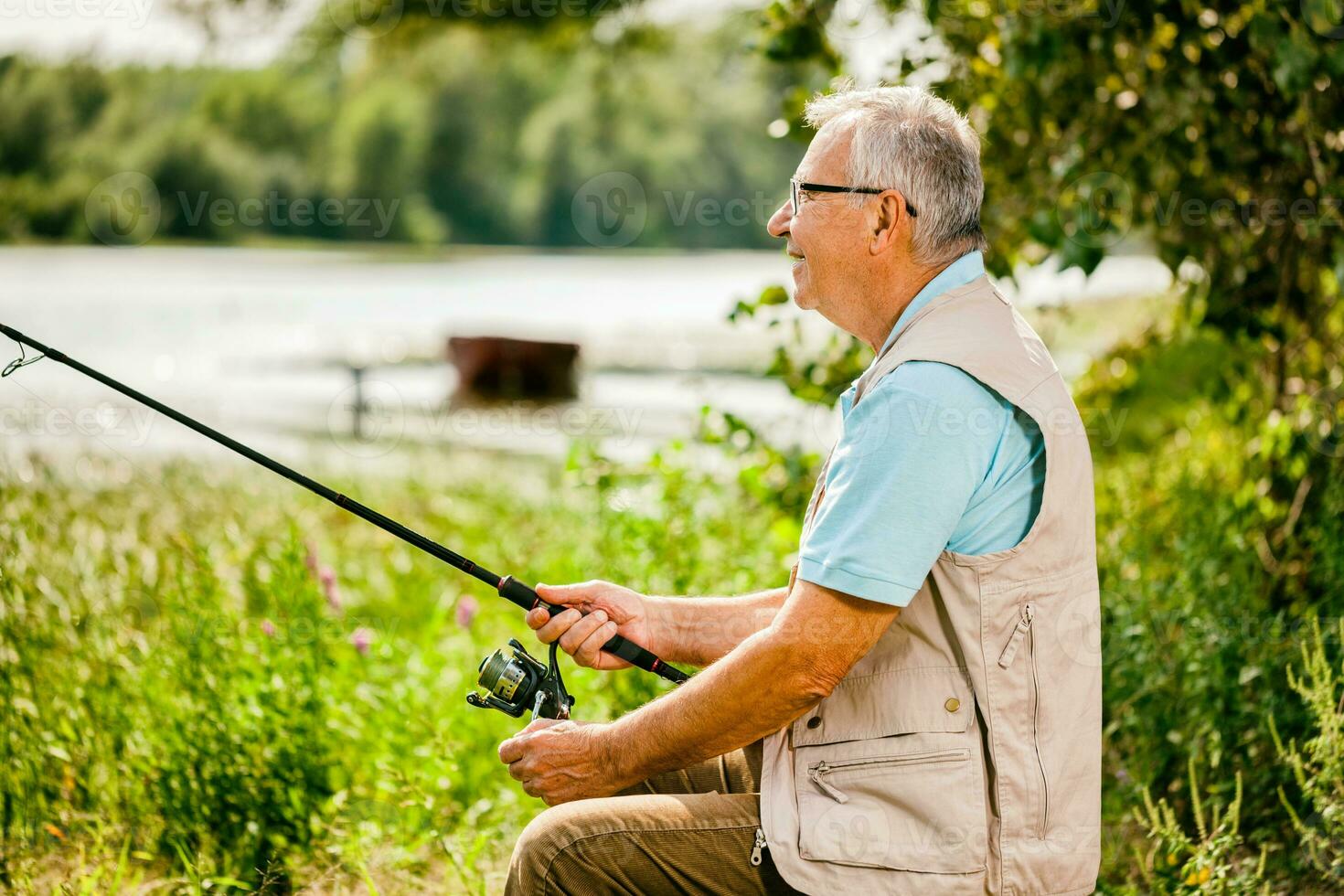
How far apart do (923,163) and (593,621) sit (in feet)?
3.17

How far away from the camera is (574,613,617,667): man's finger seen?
2.25 metres

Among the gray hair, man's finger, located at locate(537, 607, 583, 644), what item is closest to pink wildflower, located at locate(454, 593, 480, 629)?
man's finger, located at locate(537, 607, 583, 644)

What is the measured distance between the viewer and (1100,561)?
3670 mm

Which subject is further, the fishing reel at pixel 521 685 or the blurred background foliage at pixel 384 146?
the blurred background foliage at pixel 384 146

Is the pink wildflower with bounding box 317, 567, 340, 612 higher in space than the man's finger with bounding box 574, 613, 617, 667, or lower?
lower

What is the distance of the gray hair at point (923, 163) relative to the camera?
6.34ft

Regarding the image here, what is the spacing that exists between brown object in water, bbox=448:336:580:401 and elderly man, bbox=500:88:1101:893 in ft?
37.7

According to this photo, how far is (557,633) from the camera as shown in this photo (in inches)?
89.1

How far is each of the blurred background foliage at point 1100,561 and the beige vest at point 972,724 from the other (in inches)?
23.1

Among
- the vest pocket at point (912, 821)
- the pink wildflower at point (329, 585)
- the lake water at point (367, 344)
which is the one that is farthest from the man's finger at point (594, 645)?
the lake water at point (367, 344)

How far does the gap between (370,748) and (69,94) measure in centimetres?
5398

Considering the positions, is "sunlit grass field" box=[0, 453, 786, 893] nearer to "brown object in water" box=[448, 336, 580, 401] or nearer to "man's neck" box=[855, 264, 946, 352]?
"man's neck" box=[855, 264, 946, 352]

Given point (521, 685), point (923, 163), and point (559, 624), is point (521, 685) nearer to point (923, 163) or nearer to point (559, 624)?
point (559, 624)

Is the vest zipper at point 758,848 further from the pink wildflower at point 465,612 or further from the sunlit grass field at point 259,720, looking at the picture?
the pink wildflower at point 465,612
